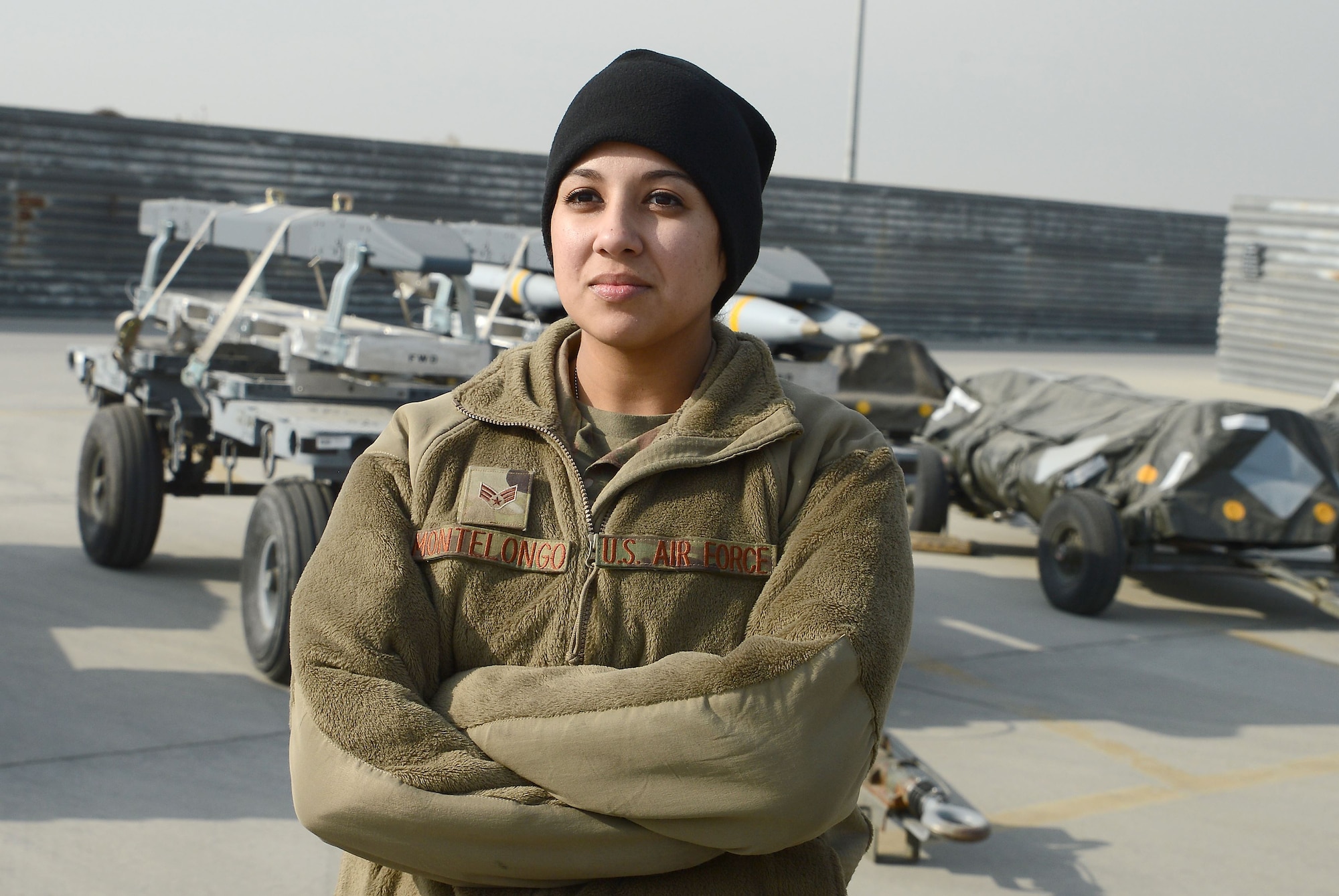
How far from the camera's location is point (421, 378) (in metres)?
7.48

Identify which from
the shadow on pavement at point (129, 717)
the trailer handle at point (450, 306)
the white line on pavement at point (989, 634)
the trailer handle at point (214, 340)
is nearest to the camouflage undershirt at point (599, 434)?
the shadow on pavement at point (129, 717)

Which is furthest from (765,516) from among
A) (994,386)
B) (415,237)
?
(994,386)

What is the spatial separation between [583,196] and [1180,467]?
699 centimetres

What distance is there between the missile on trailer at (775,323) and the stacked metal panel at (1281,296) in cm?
1655

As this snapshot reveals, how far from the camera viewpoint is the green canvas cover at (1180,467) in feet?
26.4

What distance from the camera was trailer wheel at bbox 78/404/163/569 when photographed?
24.6ft

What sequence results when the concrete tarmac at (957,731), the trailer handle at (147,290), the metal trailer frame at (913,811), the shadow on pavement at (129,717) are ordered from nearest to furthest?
1. the metal trailer frame at (913,811)
2. the concrete tarmac at (957,731)
3. the shadow on pavement at (129,717)
4. the trailer handle at (147,290)

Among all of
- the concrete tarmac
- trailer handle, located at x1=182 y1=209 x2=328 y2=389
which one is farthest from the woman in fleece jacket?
trailer handle, located at x1=182 y1=209 x2=328 y2=389

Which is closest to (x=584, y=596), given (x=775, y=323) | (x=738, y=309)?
(x=775, y=323)

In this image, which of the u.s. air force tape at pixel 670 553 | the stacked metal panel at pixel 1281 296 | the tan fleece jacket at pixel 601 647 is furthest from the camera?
the stacked metal panel at pixel 1281 296

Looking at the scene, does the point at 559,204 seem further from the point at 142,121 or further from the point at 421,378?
the point at 142,121

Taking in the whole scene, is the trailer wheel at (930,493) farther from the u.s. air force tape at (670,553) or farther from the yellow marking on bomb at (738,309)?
the u.s. air force tape at (670,553)

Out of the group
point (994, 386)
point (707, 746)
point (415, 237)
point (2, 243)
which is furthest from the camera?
point (2, 243)

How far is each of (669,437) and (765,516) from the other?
0.51ft
